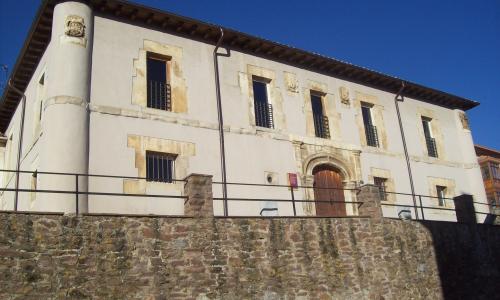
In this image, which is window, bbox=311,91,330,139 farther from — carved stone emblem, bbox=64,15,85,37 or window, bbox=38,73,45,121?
window, bbox=38,73,45,121

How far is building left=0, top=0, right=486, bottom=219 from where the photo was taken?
1279 cm

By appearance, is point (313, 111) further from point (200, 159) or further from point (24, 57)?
point (24, 57)

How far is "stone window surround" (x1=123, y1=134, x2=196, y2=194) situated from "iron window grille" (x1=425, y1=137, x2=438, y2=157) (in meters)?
11.4

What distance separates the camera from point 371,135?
19.2 meters

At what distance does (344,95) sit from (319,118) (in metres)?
1.70

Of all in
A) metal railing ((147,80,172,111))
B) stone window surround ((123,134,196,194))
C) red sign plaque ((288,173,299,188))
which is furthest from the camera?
red sign plaque ((288,173,299,188))

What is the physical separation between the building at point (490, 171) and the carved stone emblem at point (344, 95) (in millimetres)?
23232

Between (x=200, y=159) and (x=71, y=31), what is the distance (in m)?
4.84

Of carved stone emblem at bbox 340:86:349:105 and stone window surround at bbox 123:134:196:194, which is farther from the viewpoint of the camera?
carved stone emblem at bbox 340:86:349:105

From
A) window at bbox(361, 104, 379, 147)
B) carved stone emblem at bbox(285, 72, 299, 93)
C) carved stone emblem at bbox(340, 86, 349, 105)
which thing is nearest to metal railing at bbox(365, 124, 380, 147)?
window at bbox(361, 104, 379, 147)

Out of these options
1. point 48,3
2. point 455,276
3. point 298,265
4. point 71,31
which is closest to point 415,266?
point 455,276

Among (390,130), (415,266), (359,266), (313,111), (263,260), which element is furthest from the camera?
(390,130)

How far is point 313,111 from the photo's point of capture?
17953 millimetres

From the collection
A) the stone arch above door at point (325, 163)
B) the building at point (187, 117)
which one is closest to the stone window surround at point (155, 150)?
the building at point (187, 117)
